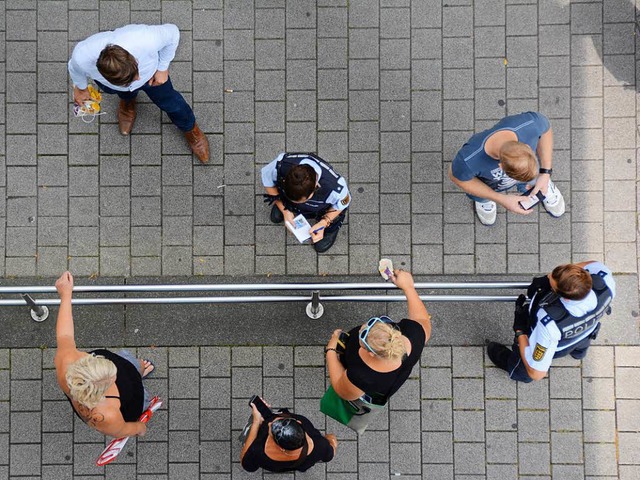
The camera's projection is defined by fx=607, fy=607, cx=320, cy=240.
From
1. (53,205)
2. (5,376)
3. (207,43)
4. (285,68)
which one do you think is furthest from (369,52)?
(5,376)

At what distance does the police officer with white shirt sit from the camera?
166 inches

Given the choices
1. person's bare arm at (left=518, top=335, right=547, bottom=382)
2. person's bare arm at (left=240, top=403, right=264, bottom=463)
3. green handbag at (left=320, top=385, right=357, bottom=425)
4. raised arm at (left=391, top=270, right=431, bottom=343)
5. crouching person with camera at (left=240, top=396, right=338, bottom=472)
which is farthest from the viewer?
person's bare arm at (left=518, top=335, right=547, bottom=382)

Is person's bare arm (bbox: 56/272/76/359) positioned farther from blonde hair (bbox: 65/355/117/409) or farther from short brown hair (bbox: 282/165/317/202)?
short brown hair (bbox: 282/165/317/202)

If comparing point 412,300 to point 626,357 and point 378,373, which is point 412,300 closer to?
point 378,373

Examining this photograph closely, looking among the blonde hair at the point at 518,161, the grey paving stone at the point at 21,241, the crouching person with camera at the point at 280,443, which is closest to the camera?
the crouching person with camera at the point at 280,443

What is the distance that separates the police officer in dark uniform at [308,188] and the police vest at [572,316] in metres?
1.69

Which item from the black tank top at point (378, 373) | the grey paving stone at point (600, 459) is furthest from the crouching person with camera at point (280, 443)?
the grey paving stone at point (600, 459)

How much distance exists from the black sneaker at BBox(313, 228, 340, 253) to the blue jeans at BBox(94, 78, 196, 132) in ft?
5.01

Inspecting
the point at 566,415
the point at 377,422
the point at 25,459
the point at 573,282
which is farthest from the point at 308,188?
the point at 25,459

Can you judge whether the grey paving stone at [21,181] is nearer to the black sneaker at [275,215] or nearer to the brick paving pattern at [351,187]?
the brick paving pattern at [351,187]

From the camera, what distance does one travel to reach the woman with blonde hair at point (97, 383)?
12.7 ft

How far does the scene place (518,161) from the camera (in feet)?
13.6

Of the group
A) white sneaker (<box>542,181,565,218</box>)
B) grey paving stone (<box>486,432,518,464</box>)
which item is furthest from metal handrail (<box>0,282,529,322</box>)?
grey paving stone (<box>486,432,518,464</box>)

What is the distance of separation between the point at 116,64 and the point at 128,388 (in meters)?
2.29
